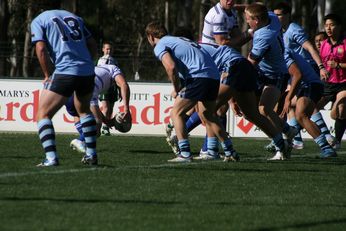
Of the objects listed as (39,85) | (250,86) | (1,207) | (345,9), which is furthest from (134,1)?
(1,207)

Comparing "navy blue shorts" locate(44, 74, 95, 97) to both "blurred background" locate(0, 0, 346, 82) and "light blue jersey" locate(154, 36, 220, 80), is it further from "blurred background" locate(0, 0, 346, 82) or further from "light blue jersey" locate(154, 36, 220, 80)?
"blurred background" locate(0, 0, 346, 82)

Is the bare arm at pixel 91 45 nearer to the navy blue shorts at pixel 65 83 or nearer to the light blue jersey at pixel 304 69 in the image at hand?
the navy blue shorts at pixel 65 83

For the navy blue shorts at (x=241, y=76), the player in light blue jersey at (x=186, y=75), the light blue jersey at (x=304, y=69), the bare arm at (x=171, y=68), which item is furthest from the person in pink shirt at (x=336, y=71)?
the bare arm at (x=171, y=68)

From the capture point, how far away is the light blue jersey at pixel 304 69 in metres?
14.6

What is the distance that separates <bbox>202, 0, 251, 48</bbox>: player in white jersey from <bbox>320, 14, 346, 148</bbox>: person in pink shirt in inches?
125

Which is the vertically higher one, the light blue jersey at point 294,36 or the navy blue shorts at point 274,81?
the light blue jersey at point 294,36

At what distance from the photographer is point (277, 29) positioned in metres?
13.6

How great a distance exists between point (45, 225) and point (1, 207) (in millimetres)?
875

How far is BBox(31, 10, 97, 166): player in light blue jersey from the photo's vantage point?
448 inches

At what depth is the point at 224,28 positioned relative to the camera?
13.4 metres

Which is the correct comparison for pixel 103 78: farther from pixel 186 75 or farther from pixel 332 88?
pixel 332 88

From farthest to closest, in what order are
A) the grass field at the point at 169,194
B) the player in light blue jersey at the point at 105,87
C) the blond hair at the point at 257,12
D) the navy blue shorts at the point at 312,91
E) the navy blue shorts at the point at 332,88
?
the navy blue shorts at the point at 332,88 → the player in light blue jersey at the point at 105,87 → the navy blue shorts at the point at 312,91 → the blond hair at the point at 257,12 → the grass field at the point at 169,194

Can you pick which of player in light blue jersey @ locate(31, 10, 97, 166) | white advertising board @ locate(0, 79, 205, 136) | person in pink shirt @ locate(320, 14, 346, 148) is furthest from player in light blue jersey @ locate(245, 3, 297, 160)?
white advertising board @ locate(0, 79, 205, 136)

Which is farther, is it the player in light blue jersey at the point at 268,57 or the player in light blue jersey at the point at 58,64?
the player in light blue jersey at the point at 268,57
